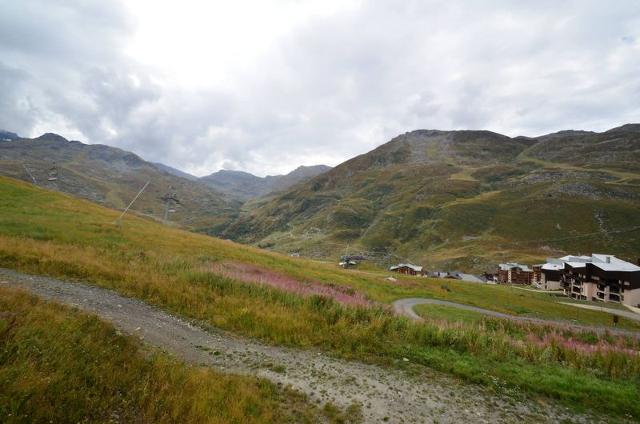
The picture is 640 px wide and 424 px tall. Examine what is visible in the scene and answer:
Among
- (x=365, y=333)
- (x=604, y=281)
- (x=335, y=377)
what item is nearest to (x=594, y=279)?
(x=604, y=281)

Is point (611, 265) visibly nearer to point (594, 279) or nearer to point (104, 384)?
point (594, 279)

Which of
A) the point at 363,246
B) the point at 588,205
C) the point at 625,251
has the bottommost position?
the point at 363,246

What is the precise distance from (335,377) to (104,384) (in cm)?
597

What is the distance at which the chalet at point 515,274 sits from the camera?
11744cm

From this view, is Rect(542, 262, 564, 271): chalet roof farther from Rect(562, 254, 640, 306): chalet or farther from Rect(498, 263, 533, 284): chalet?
Rect(562, 254, 640, 306): chalet

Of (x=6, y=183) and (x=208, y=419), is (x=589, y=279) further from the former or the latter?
(x=6, y=183)

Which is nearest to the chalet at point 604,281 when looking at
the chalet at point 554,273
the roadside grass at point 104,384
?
the chalet at point 554,273

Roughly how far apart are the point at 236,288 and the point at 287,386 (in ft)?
30.9

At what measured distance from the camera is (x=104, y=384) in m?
6.32

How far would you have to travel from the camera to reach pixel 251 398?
7.40 m

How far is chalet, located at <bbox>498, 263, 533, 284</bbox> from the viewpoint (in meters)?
117

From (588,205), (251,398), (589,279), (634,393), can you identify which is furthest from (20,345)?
(588,205)

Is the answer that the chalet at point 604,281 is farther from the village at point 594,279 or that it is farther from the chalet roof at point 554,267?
the chalet roof at point 554,267

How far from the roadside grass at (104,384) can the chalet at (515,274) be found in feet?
436
